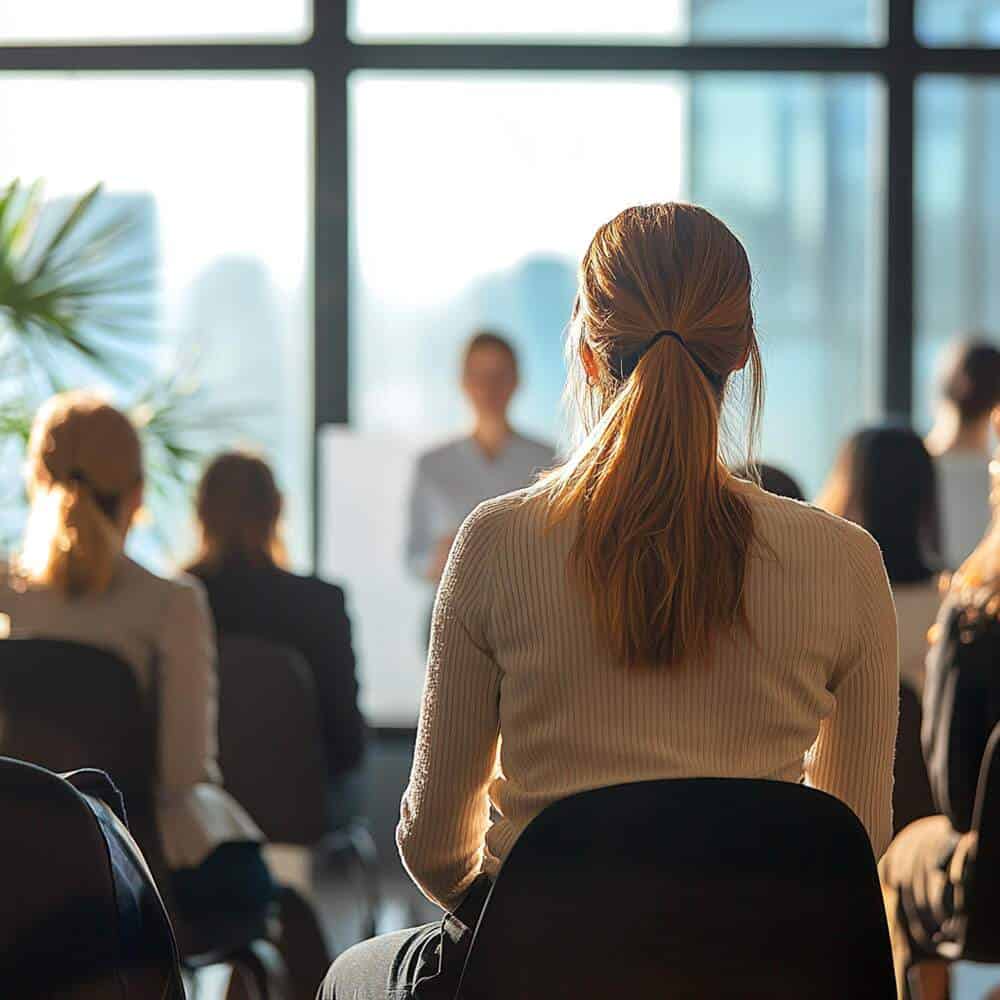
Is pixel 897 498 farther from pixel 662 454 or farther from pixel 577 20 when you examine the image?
pixel 577 20

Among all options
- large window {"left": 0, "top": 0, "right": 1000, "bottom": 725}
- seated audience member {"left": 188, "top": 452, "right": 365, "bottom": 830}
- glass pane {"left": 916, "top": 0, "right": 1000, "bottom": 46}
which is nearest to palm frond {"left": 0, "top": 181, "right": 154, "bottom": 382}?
large window {"left": 0, "top": 0, "right": 1000, "bottom": 725}

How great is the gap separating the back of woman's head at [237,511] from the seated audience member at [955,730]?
144 centimetres

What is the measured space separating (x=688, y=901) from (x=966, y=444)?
3845 mm

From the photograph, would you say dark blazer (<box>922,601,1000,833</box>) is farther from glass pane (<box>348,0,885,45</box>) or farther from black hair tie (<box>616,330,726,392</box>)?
glass pane (<box>348,0,885,45</box>)

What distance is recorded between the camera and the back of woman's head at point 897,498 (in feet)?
10.2

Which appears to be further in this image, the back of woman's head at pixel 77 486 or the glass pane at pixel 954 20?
the glass pane at pixel 954 20

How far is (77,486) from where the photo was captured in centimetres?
277

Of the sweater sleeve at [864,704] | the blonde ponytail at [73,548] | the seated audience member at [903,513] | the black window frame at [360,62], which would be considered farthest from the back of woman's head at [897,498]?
the black window frame at [360,62]

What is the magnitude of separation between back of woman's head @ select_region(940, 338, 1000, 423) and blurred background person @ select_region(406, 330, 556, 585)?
4.18ft

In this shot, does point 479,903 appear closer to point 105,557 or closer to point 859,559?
point 859,559

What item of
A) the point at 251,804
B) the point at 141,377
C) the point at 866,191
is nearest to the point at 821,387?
the point at 866,191

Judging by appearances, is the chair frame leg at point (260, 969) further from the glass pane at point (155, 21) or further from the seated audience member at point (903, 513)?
the glass pane at point (155, 21)

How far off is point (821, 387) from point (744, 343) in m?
4.01

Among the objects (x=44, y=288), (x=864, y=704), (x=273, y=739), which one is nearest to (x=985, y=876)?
(x=864, y=704)
